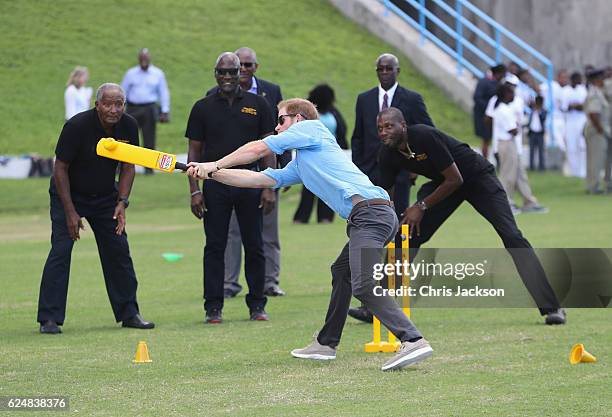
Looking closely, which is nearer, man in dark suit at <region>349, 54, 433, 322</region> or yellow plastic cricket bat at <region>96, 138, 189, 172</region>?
yellow plastic cricket bat at <region>96, 138, 189, 172</region>

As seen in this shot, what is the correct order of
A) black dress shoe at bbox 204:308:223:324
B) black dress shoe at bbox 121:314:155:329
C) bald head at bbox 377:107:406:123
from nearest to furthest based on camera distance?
bald head at bbox 377:107:406:123, black dress shoe at bbox 121:314:155:329, black dress shoe at bbox 204:308:223:324

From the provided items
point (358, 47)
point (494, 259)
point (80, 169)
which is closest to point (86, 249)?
point (494, 259)

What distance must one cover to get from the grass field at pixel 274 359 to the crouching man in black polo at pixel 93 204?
0.27 m

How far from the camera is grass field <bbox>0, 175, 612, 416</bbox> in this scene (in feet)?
25.5

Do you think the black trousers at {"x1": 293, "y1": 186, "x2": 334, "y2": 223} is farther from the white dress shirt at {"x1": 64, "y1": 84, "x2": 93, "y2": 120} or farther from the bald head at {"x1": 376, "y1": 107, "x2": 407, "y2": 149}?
the bald head at {"x1": 376, "y1": 107, "x2": 407, "y2": 149}

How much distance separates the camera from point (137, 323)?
11312 mm

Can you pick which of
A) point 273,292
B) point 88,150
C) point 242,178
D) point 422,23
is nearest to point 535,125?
point 422,23

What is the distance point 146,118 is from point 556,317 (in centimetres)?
1614

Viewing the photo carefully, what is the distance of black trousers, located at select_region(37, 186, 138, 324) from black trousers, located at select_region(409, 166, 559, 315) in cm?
243

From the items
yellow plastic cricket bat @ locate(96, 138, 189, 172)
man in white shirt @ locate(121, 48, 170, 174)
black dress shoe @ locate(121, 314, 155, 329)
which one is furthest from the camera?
man in white shirt @ locate(121, 48, 170, 174)

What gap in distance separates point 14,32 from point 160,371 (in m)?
24.3

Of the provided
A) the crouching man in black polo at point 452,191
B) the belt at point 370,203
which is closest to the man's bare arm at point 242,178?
the belt at point 370,203

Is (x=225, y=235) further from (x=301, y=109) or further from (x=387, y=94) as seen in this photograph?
(x=301, y=109)

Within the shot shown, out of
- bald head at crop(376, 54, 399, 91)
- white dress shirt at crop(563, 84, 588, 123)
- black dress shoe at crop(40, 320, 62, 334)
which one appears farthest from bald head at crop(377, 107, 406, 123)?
white dress shirt at crop(563, 84, 588, 123)
